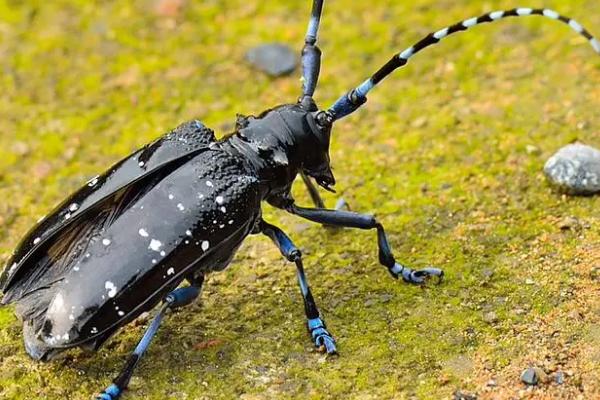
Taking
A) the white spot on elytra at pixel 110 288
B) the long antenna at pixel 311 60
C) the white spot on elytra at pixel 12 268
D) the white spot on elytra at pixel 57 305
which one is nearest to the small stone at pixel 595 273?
the long antenna at pixel 311 60

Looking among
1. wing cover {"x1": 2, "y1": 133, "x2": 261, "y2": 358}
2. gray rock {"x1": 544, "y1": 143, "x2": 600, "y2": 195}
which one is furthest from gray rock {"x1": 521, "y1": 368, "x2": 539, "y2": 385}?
gray rock {"x1": 544, "y1": 143, "x2": 600, "y2": 195}

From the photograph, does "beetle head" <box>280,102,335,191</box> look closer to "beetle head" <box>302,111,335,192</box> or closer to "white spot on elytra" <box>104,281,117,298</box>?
"beetle head" <box>302,111,335,192</box>

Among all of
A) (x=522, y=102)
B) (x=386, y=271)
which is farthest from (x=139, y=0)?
(x=386, y=271)

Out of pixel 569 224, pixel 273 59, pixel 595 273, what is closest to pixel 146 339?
pixel 595 273

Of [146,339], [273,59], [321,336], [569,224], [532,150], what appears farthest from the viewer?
[273,59]

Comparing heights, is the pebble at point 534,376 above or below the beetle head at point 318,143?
below

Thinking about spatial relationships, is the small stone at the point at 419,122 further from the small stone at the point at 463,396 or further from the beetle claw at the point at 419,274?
the small stone at the point at 463,396

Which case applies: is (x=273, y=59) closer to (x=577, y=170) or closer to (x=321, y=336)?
(x=577, y=170)
